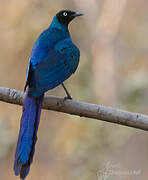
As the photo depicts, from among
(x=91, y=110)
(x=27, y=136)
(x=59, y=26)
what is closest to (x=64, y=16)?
(x=59, y=26)

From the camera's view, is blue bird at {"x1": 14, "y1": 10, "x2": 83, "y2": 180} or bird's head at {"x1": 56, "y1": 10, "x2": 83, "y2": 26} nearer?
blue bird at {"x1": 14, "y1": 10, "x2": 83, "y2": 180}

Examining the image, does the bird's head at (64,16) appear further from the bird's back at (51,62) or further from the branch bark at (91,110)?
the branch bark at (91,110)

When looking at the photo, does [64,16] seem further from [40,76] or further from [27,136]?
[27,136]

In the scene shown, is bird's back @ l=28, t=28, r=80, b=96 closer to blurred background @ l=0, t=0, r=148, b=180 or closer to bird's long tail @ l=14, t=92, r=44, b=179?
bird's long tail @ l=14, t=92, r=44, b=179

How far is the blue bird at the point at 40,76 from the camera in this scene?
397 centimetres

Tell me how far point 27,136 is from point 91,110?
609 millimetres

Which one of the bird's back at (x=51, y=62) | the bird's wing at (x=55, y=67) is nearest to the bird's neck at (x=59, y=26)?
the bird's back at (x=51, y=62)

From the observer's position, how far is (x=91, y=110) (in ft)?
13.2

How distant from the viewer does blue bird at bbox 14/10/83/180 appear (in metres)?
3.97

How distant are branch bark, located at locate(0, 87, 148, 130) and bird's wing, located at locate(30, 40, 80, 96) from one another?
0.16m

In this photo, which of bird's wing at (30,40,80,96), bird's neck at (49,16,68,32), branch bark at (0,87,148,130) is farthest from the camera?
bird's neck at (49,16,68,32)

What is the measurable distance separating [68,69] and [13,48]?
8.66 feet

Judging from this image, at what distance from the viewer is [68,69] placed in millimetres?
4691

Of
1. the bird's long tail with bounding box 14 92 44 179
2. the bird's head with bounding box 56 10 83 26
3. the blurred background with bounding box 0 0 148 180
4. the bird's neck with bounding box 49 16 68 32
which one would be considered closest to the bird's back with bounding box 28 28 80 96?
the bird's long tail with bounding box 14 92 44 179
